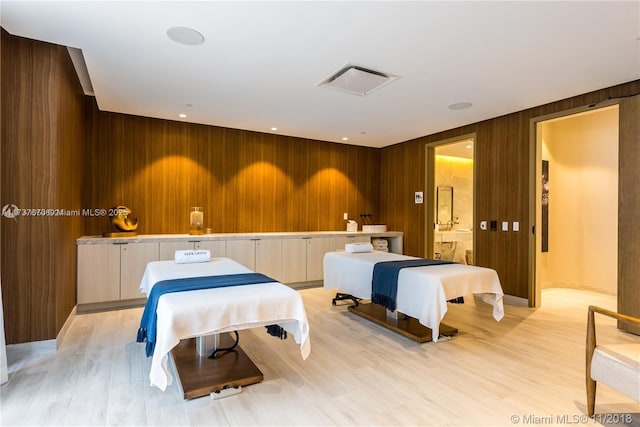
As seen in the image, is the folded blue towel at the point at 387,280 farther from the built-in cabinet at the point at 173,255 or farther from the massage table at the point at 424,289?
the built-in cabinet at the point at 173,255

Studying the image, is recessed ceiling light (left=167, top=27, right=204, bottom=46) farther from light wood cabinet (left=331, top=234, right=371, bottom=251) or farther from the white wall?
the white wall

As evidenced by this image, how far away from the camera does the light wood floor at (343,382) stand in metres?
2.02

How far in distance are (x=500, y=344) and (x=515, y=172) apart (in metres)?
2.38

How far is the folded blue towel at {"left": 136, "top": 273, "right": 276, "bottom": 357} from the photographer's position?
2.17 m

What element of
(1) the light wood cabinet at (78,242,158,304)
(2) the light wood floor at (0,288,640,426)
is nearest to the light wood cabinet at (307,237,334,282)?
(2) the light wood floor at (0,288,640,426)

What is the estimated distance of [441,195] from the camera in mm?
7199

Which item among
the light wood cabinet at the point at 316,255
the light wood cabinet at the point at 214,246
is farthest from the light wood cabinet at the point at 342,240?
the light wood cabinet at the point at 214,246

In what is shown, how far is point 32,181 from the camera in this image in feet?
9.16

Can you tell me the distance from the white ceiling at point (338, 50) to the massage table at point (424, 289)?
6.15 ft

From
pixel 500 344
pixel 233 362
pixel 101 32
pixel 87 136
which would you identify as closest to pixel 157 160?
pixel 87 136

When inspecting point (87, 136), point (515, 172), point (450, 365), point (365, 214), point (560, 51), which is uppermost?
point (560, 51)

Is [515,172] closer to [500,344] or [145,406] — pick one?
[500,344]

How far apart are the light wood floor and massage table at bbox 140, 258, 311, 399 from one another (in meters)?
0.26

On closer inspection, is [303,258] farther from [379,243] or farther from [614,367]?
[614,367]
